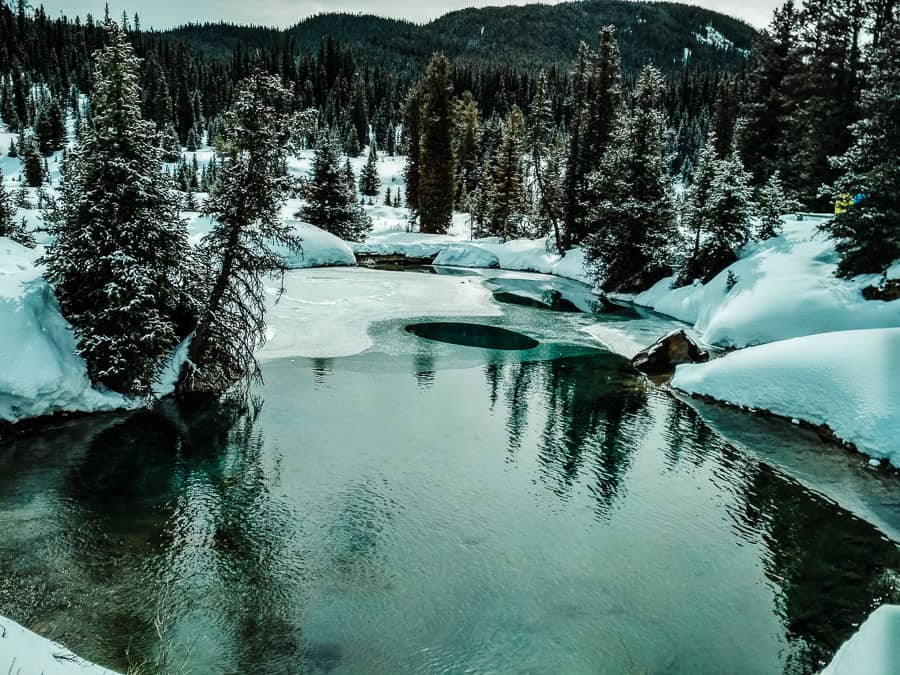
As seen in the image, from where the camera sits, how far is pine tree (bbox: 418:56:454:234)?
181 feet

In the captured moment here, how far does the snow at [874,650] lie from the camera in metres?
6.42

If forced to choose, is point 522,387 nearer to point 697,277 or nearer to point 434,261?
point 697,277

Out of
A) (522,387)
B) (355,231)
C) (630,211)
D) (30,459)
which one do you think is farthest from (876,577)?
(355,231)

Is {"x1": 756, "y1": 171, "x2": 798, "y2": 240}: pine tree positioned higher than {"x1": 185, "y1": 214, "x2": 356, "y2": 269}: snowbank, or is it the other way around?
{"x1": 756, "y1": 171, "x2": 798, "y2": 240}: pine tree

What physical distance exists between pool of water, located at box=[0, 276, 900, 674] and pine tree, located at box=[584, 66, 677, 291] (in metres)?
18.6

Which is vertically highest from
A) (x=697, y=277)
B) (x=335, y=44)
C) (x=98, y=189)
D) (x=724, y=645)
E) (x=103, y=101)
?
(x=335, y=44)

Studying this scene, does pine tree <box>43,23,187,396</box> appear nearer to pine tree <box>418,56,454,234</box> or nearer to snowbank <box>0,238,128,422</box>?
snowbank <box>0,238,128,422</box>

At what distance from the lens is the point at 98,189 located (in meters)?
15.0

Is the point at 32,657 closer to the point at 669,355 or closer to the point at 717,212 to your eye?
the point at 669,355

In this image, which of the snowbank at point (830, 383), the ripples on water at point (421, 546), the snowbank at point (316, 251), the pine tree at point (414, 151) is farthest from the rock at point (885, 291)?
the pine tree at point (414, 151)

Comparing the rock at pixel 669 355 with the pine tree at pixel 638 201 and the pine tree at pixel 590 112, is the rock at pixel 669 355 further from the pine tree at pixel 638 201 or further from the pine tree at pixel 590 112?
the pine tree at pixel 590 112

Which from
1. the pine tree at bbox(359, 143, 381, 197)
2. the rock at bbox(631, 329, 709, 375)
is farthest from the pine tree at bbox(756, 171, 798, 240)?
the pine tree at bbox(359, 143, 381, 197)

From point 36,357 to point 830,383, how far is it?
2017 cm

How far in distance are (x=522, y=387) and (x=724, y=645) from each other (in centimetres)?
1133
